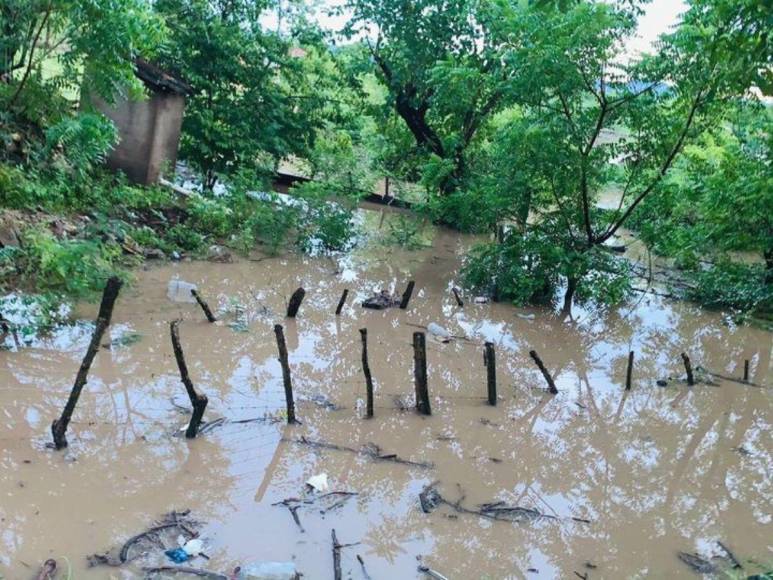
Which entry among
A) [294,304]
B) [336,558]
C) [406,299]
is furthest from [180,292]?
[336,558]

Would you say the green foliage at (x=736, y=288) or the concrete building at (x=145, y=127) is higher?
the concrete building at (x=145, y=127)

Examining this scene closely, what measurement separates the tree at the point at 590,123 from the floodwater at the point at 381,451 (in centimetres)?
158

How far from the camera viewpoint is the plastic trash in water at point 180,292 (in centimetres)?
752

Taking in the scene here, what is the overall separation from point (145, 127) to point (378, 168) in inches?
189

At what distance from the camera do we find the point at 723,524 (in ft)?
15.4

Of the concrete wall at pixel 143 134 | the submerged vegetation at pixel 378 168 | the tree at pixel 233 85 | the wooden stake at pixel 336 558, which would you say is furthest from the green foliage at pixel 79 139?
the wooden stake at pixel 336 558

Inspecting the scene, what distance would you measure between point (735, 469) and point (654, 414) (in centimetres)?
101

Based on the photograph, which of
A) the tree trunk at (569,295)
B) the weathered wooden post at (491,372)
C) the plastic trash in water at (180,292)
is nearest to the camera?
the weathered wooden post at (491,372)

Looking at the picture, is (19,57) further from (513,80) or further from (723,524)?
(723,524)

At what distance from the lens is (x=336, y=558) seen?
3713 mm

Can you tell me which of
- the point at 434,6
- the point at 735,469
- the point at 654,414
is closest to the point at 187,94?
the point at 434,6

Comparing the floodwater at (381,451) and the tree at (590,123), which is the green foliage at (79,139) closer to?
the floodwater at (381,451)

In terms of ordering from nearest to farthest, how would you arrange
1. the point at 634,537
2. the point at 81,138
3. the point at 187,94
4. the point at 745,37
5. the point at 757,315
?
the point at 745,37, the point at 634,537, the point at 81,138, the point at 757,315, the point at 187,94

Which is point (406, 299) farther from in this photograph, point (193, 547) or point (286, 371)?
point (193, 547)
